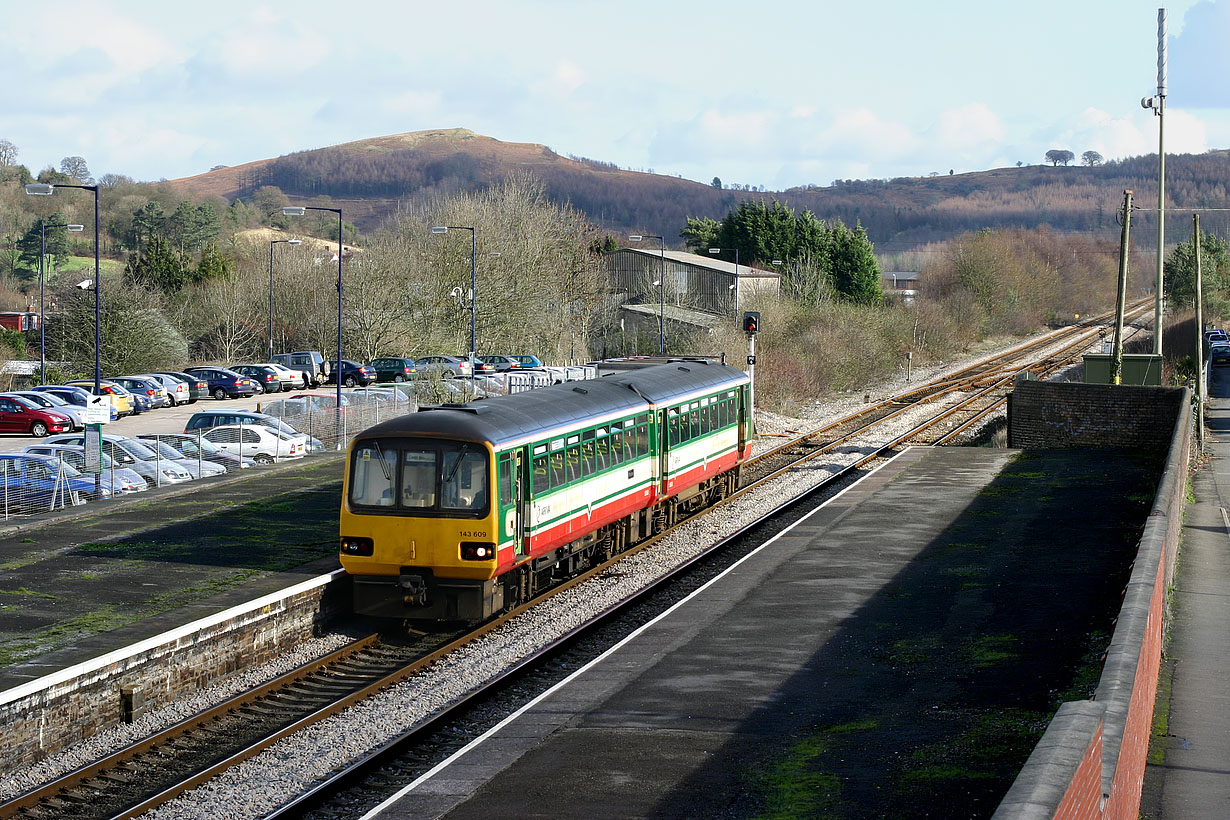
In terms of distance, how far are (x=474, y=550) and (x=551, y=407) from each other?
127 inches

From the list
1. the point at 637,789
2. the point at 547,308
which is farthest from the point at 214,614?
the point at 547,308

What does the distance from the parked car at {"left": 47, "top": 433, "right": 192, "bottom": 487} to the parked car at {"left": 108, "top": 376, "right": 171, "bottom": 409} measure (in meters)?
20.1

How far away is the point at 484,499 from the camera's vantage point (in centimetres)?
1552

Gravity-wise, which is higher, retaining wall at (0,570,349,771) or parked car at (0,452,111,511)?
parked car at (0,452,111,511)

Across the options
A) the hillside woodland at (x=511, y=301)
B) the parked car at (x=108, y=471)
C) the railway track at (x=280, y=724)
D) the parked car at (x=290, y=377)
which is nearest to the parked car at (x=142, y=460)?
the parked car at (x=108, y=471)

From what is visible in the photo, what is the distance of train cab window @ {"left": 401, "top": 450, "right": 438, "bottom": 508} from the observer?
15.6m

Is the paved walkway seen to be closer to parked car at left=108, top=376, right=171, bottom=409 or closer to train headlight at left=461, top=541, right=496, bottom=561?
train headlight at left=461, top=541, right=496, bottom=561

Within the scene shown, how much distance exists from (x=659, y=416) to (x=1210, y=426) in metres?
26.0

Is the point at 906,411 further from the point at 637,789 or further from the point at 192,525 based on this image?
the point at 637,789

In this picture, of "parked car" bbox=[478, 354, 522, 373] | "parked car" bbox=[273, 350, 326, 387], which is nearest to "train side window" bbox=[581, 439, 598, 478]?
"parked car" bbox=[478, 354, 522, 373]

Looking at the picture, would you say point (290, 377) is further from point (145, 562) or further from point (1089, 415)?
point (145, 562)

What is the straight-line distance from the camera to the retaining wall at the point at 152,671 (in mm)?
11172

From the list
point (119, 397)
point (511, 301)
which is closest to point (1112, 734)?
point (119, 397)

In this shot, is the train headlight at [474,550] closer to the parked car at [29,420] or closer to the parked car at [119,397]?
the parked car at [29,420]
